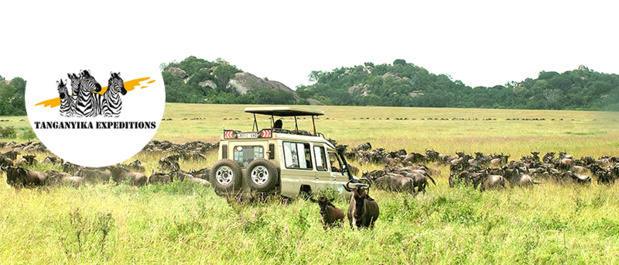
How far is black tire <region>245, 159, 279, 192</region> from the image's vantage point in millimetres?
11367

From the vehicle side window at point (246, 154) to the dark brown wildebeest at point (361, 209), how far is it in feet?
10.0

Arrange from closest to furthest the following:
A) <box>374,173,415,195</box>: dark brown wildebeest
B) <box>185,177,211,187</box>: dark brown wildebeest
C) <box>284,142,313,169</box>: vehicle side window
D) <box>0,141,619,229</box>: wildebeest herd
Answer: <box>0,141,619,229</box>: wildebeest herd < <box>284,142,313,169</box>: vehicle side window < <box>374,173,415,195</box>: dark brown wildebeest < <box>185,177,211,187</box>: dark brown wildebeest

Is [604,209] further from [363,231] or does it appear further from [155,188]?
[155,188]

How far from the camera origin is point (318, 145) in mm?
12898

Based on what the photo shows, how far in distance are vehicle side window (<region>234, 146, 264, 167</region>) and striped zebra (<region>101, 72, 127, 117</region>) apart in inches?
250

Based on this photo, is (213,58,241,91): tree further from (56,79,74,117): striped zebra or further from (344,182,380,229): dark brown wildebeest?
(344,182,380,229): dark brown wildebeest

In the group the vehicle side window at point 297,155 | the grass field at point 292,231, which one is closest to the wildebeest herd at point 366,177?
the grass field at point 292,231

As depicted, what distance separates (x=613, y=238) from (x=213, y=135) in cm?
3883

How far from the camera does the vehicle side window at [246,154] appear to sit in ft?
39.7

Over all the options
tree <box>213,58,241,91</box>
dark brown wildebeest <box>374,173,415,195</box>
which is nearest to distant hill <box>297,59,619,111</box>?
tree <box>213,58,241,91</box>

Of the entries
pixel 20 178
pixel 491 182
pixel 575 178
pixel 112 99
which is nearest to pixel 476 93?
pixel 575 178

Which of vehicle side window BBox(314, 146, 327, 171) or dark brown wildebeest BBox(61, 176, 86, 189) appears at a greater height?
vehicle side window BBox(314, 146, 327, 171)

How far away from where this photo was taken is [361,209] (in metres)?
9.46

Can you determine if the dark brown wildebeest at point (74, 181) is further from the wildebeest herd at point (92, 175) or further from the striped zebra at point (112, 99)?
the striped zebra at point (112, 99)
